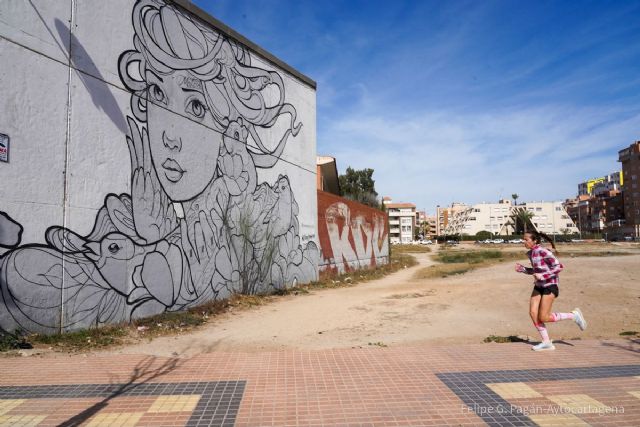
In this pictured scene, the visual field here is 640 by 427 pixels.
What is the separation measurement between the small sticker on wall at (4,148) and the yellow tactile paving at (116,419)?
4400mm

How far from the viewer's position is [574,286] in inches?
470

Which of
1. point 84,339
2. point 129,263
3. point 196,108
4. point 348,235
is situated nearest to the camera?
point 84,339

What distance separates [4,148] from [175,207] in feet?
10.6

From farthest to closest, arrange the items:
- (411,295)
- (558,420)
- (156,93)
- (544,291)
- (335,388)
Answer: (411,295)
(156,93)
(544,291)
(335,388)
(558,420)

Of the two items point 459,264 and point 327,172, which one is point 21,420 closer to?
point 459,264

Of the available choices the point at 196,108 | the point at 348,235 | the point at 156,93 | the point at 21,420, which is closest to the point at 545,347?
the point at 21,420

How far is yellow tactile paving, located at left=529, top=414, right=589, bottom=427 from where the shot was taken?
3.24m

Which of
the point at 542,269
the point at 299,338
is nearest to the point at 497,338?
the point at 542,269

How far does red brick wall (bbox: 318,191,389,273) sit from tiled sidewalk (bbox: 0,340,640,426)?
1092cm

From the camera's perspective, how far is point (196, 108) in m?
9.55

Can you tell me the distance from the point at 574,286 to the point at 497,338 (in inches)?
291

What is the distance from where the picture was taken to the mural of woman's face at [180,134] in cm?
839

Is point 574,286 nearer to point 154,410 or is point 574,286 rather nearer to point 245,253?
point 245,253

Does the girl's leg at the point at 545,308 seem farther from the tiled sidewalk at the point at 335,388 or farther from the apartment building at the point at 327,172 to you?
the apartment building at the point at 327,172
